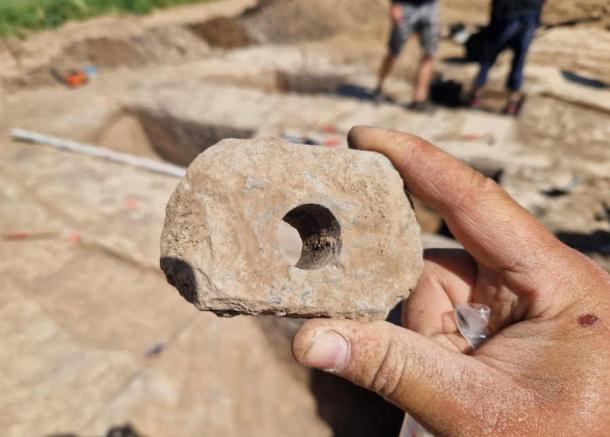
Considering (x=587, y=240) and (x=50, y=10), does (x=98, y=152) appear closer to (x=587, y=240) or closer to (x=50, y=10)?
(x=50, y=10)

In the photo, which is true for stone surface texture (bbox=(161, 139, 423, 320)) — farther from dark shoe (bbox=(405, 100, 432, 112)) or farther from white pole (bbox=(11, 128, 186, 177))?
dark shoe (bbox=(405, 100, 432, 112))

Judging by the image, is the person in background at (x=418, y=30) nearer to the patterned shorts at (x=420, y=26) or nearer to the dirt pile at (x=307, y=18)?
the patterned shorts at (x=420, y=26)

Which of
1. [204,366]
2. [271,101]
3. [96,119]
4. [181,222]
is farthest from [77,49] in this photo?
[181,222]

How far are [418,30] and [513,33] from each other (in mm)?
1050

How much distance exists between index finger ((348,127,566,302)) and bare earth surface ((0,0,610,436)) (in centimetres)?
139

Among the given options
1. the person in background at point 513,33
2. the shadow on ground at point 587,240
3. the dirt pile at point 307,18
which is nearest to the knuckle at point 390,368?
the shadow on ground at point 587,240

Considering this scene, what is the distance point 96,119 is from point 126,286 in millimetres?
3159

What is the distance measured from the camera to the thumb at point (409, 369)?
1543mm

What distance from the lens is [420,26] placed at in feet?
17.8

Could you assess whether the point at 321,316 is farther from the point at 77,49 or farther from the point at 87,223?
the point at 77,49

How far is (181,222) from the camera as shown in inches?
63.3

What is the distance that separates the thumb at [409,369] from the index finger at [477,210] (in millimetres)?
485

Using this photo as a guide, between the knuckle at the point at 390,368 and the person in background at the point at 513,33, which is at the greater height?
the person in background at the point at 513,33

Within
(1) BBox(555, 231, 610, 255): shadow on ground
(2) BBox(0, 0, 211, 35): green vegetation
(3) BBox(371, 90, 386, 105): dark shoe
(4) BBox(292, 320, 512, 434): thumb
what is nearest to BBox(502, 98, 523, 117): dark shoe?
(3) BBox(371, 90, 386, 105): dark shoe
